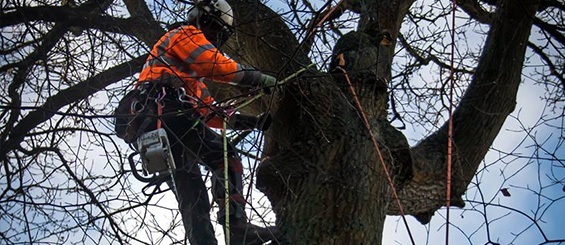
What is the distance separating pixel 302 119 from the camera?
4262mm

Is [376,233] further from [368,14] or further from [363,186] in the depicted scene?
[368,14]

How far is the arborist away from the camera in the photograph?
3984 mm

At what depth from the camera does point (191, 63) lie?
4.12 metres

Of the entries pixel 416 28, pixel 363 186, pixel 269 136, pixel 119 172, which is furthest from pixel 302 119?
pixel 416 28

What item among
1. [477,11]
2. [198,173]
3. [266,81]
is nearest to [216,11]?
[266,81]

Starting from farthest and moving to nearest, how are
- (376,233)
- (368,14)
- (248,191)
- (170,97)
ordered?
(368,14) < (170,97) < (376,233) < (248,191)

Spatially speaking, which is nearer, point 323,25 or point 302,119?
point 323,25

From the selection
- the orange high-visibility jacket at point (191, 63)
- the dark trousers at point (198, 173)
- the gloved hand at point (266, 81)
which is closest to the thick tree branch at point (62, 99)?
the orange high-visibility jacket at point (191, 63)

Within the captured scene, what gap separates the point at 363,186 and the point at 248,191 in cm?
64

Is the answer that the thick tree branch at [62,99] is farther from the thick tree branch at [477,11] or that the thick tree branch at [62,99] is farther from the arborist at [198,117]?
the thick tree branch at [477,11]

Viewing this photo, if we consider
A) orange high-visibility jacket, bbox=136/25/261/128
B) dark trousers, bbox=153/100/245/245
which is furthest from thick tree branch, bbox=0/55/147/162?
dark trousers, bbox=153/100/245/245

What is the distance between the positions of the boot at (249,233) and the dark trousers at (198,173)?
5cm

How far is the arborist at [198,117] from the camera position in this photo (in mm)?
3984

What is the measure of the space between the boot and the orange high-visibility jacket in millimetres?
574
